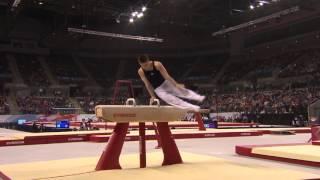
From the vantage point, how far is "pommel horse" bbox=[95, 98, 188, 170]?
5078 mm

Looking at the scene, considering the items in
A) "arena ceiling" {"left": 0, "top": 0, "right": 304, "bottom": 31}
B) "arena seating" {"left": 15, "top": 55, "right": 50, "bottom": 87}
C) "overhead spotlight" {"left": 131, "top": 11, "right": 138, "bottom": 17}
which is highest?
"arena ceiling" {"left": 0, "top": 0, "right": 304, "bottom": 31}

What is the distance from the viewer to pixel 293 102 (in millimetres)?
24922

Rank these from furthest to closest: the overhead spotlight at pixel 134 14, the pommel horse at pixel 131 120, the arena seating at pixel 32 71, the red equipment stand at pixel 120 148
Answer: the arena seating at pixel 32 71 < the overhead spotlight at pixel 134 14 < the red equipment stand at pixel 120 148 < the pommel horse at pixel 131 120

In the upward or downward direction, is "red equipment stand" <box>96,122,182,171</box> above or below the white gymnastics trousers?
below

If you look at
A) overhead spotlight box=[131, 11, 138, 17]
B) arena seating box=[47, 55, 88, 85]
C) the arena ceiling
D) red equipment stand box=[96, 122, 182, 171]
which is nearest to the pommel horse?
red equipment stand box=[96, 122, 182, 171]

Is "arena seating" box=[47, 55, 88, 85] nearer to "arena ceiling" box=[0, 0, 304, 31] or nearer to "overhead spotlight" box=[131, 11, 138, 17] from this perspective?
"arena ceiling" box=[0, 0, 304, 31]

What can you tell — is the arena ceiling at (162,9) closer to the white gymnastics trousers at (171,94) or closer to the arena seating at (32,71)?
the arena seating at (32,71)

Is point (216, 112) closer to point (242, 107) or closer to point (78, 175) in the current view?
point (242, 107)

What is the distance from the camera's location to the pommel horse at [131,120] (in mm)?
5078

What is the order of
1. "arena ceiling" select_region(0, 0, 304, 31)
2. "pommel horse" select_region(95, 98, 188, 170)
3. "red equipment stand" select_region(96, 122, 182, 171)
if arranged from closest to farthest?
"pommel horse" select_region(95, 98, 188, 170)
"red equipment stand" select_region(96, 122, 182, 171)
"arena ceiling" select_region(0, 0, 304, 31)

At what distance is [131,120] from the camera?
5152mm

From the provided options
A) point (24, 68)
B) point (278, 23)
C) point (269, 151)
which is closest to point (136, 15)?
point (278, 23)

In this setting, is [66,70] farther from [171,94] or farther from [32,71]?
[171,94]

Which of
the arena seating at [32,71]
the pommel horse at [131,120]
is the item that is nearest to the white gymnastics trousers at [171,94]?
the pommel horse at [131,120]
